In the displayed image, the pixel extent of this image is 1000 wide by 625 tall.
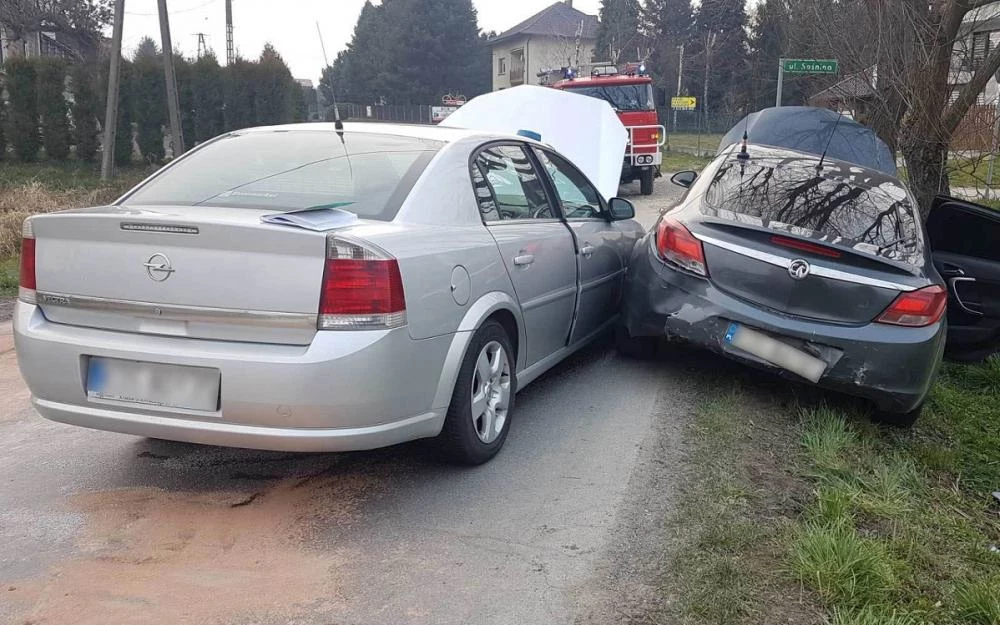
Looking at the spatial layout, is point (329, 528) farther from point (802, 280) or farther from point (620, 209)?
point (620, 209)

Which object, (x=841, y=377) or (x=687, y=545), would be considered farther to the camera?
(x=841, y=377)

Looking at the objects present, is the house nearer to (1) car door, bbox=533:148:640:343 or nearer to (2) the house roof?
(2) the house roof

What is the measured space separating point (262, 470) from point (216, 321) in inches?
39.1

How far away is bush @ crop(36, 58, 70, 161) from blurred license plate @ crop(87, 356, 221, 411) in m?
20.9

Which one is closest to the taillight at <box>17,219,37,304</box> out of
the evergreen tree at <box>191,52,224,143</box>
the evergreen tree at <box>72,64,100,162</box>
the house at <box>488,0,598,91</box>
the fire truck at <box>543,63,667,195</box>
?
the fire truck at <box>543,63,667,195</box>

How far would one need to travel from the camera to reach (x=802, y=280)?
183 inches

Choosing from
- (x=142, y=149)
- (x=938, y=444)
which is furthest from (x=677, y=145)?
(x=938, y=444)

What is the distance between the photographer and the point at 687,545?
10.7ft

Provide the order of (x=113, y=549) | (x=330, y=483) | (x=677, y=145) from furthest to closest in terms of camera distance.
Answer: (x=677, y=145) < (x=330, y=483) < (x=113, y=549)

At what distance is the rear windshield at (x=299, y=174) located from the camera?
384cm

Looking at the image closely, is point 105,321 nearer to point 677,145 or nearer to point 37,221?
point 37,221

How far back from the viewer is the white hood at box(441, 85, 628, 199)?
12.1m

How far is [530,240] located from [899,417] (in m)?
2.33

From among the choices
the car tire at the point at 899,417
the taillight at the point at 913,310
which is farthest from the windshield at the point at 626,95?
the taillight at the point at 913,310
